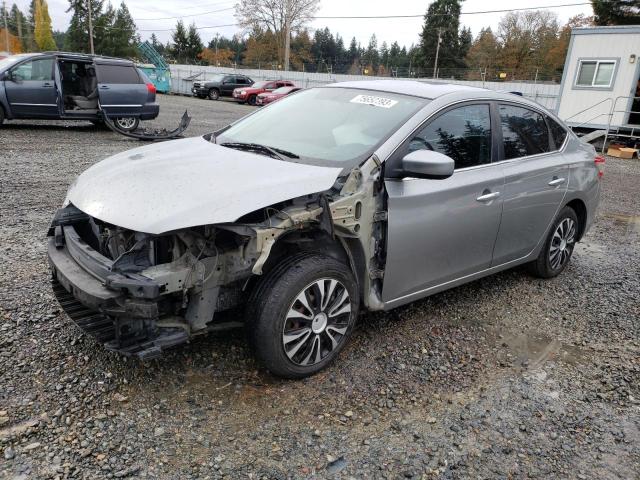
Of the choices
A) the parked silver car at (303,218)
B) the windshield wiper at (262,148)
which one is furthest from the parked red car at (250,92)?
the windshield wiper at (262,148)

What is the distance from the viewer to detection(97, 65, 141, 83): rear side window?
11719mm

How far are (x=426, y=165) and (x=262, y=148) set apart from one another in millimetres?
1095

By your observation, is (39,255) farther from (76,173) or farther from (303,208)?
(76,173)

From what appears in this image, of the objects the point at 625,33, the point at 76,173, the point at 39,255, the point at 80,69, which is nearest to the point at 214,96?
the point at 80,69

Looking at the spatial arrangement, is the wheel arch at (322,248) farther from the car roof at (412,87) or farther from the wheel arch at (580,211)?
the wheel arch at (580,211)

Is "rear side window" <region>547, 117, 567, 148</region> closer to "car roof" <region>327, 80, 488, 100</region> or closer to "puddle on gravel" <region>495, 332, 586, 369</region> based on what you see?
"car roof" <region>327, 80, 488, 100</region>

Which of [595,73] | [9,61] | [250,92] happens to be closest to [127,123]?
[9,61]

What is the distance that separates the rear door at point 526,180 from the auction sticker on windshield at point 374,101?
38.7 inches

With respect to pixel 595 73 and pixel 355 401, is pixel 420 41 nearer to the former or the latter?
pixel 595 73

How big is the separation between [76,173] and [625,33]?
53.3ft

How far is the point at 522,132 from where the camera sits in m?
4.13

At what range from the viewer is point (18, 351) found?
297 centimetres

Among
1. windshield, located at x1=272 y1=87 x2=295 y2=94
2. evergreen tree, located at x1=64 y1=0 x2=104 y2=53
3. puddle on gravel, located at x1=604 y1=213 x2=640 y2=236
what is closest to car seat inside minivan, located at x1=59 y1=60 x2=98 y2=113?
puddle on gravel, located at x1=604 y1=213 x2=640 y2=236

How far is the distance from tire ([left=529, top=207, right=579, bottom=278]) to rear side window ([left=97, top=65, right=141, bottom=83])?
421 inches
